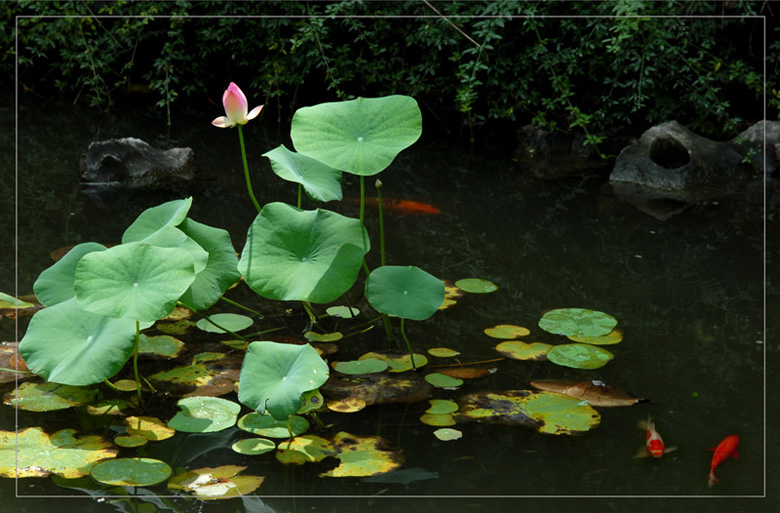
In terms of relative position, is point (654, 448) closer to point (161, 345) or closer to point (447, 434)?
point (447, 434)

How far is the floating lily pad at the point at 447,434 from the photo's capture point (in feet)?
6.37

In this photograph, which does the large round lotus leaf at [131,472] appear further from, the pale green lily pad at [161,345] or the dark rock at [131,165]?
the dark rock at [131,165]

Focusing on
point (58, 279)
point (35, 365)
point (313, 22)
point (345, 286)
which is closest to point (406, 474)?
point (345, 286)

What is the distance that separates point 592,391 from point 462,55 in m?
3.23

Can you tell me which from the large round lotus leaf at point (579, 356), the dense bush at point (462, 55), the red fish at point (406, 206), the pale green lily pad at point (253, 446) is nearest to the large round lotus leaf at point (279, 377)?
the pale green lily pad at point (253, 446)

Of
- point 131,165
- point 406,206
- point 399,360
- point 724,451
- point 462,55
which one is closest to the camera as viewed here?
point 724,451

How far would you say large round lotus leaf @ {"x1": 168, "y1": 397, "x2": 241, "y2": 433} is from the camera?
1.94 metres

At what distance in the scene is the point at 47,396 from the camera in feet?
6.79

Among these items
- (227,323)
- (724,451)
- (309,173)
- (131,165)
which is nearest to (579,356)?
(724,451)

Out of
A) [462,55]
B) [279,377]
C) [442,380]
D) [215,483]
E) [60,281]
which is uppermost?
[462,55]

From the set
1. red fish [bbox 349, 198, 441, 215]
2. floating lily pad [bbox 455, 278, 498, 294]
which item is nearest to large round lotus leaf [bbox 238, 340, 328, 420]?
floating lily pad [bbox 455, 278, 498, 294]

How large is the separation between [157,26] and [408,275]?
4.57 m

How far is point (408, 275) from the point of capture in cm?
223

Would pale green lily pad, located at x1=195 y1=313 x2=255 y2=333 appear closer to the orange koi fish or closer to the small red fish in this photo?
the orange koi fish
